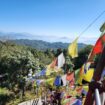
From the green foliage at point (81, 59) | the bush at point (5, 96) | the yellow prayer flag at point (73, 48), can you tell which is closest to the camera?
the yellow prayer flag at point (73, 48)

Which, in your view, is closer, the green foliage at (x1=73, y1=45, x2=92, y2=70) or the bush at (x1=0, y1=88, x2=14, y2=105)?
the bush at (x1=0, y1=88, x2=14, y2=105)

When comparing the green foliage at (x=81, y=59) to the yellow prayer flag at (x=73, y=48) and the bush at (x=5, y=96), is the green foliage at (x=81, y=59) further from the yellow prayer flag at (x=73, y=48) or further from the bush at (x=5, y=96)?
the yellow prayer flag at (x=73, y=48)

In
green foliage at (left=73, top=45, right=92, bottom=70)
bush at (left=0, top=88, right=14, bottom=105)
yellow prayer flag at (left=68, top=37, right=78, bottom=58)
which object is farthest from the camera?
green foliage at (left=73, top=45, right=92, bottom=70)

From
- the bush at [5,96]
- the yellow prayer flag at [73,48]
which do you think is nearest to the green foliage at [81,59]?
the bush at [5,96]

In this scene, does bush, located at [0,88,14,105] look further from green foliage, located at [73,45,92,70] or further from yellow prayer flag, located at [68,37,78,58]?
green foliage, located at [73,45,92,70]

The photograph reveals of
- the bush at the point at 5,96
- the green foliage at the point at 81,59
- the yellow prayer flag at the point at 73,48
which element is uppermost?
the yellow prayer flag at the point at 73,48

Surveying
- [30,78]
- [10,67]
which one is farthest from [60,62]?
[10,67]

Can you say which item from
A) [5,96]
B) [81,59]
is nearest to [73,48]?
[5,96]

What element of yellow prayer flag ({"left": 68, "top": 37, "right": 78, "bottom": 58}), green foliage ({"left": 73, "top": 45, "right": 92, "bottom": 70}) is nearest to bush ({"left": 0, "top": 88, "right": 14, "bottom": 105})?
yellow prayer flag ({"left": 68, "top": 37, "right": 78, "bottom": 58})

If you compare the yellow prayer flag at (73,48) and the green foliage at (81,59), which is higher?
the yellow prayer flag at (73,48)

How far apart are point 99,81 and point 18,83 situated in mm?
23466

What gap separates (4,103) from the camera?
75.2 ft

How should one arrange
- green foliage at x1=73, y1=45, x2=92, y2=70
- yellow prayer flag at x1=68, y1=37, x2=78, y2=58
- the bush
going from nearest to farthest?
yellow prayer flag at x1=68, y1=37, x2=78, y2=58 < the bush < green foliage at x1=73, y1=45, x2=92, y2=70

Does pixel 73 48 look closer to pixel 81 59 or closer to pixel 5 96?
pixel 5 96
